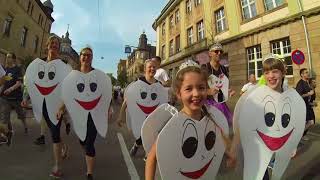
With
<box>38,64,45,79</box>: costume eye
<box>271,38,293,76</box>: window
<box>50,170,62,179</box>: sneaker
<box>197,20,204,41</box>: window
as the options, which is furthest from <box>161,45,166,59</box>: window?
<box>50,170,62,179</box>: sneaker

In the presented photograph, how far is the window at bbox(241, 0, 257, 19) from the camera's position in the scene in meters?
23.3

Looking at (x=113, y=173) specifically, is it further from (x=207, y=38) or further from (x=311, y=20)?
(x=207, y=38)

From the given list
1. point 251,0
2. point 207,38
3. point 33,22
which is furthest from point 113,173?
point 33,22

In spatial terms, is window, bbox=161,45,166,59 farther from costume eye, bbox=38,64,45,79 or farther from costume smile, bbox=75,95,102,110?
costume smile, bbox=75,95,102,110

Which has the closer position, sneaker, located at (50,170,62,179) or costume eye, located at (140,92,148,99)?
sneaker, located at (50,170,62,179)

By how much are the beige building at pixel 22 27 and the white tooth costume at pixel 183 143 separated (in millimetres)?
28729

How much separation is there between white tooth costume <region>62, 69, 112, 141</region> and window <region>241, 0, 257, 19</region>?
19.6m

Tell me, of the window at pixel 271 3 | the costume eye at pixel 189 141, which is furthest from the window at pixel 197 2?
the costume eye at pixel 189 141

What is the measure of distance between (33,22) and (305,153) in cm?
4037

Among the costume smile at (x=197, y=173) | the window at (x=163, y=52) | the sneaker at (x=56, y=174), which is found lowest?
the sneaker at (x=56, y=174)

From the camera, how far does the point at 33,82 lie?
6.13 meters

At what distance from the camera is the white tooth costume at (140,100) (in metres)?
6.41

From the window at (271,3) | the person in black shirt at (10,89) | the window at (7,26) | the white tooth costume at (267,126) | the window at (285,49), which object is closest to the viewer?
the white tooth costume at (267,126)

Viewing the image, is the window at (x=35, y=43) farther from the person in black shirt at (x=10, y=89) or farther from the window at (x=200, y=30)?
the person in black shirt at (x=10, y=89)
